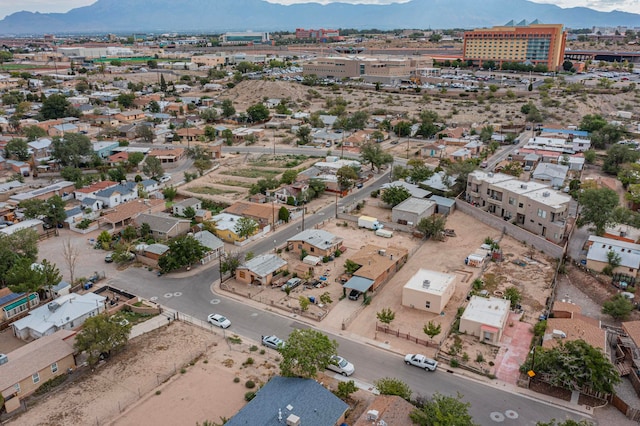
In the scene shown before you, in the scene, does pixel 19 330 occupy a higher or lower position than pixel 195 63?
lower

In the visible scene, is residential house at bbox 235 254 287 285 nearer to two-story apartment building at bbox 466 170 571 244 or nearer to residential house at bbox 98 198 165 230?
residential house at bbox 98 198 165 230

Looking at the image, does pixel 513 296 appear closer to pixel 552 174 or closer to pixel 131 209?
pixel 552 174

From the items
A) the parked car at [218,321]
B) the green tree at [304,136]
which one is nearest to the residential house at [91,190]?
the parked car at [218,321]

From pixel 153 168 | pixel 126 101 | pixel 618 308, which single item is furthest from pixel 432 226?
pixel 126 101

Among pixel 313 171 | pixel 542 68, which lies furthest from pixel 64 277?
pixel 542 68

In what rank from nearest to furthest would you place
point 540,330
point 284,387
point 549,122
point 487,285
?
point 284,387
point 540,330
point 487,285
point 549,122

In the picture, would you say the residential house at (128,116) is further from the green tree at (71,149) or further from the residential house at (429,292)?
the residential house at (429,292)

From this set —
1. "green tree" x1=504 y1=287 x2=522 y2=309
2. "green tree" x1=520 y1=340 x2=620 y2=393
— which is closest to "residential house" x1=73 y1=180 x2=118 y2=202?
"green tree" x1=504 y1=287 x2=522 y2=309

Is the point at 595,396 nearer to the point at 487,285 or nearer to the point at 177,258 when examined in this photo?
the point at 487,285
